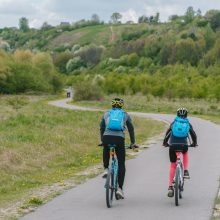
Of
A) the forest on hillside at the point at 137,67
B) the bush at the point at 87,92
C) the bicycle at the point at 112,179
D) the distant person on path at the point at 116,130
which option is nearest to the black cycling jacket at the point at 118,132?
the distant person on path at the point at 116,130

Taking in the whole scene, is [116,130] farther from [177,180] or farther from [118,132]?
[177,180]

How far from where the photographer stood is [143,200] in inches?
420

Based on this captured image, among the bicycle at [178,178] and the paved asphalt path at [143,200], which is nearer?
the paved asphalt path at [143,200]

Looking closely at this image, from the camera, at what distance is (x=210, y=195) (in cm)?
A: 1121

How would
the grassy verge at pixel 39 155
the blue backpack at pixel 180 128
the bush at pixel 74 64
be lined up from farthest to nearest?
the bush at pixel 74 64, the grassy verge at pixel 39 155, the blue backpack at pixel 180 128

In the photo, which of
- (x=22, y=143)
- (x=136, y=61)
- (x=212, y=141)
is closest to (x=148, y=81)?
(x=136, y=61)

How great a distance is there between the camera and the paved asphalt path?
9273 mm

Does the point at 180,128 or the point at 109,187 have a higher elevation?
the point at 180,128

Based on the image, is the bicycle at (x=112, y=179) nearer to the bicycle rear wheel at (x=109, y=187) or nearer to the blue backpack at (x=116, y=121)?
the bicycle rear wheel at (x=109, y=187)

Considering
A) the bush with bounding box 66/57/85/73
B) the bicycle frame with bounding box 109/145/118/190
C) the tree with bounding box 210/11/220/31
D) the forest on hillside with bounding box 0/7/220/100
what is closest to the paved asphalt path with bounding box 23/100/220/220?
the bicycle frame with bounding box 109/145/118/190

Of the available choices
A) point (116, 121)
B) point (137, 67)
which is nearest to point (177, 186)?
point (116, 121)

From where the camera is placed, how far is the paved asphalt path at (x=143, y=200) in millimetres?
9273

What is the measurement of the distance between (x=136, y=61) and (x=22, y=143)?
420ft

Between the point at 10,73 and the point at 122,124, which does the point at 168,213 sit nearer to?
the point at 122,124
